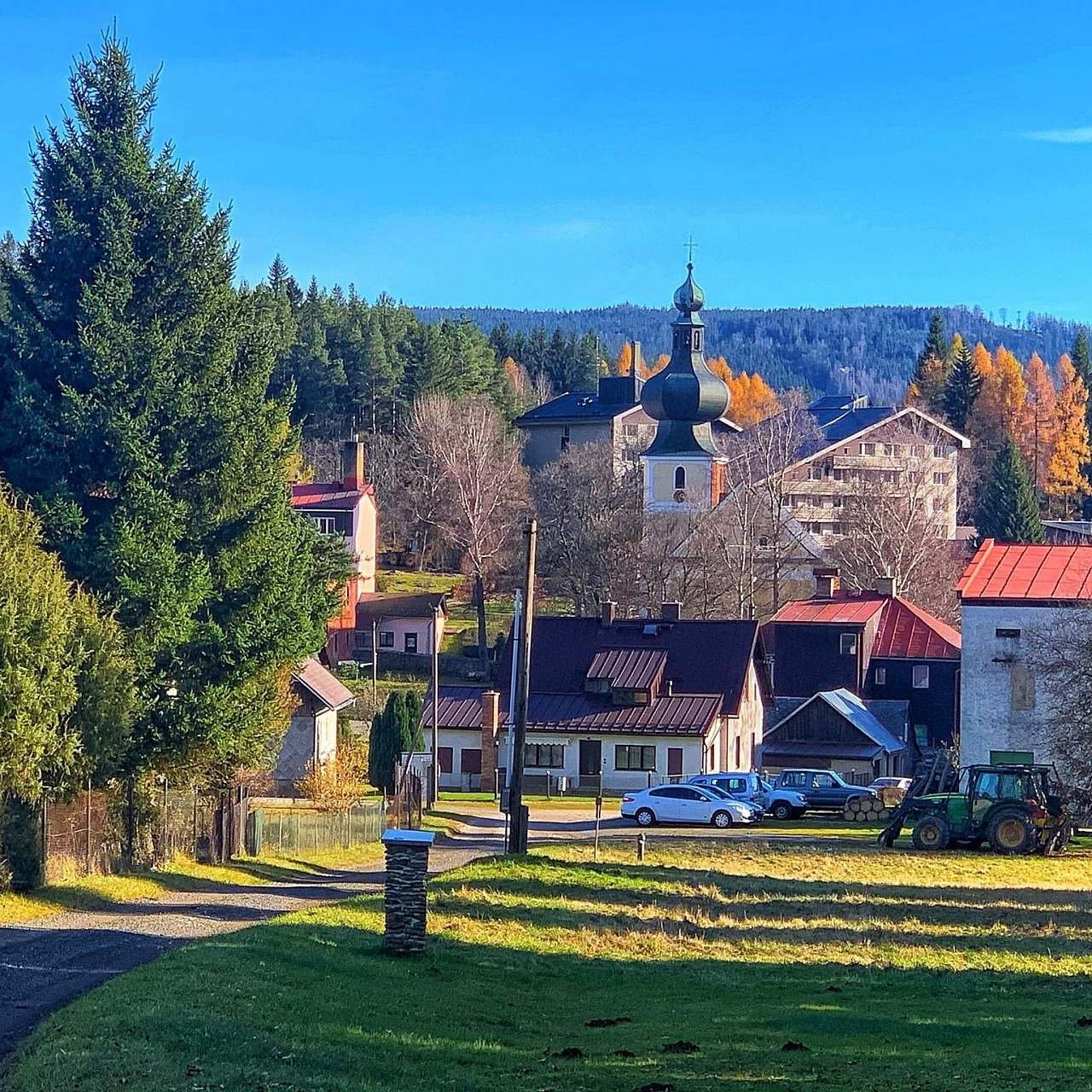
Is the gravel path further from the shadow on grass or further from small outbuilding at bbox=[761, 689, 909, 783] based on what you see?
small outbuilding at bbox=[761, 689, 909, 783]

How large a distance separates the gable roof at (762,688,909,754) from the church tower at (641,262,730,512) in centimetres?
3799

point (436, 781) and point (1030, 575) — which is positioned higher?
point (1030, 575)

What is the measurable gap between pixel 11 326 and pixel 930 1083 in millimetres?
25377

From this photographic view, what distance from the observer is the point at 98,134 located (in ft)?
108

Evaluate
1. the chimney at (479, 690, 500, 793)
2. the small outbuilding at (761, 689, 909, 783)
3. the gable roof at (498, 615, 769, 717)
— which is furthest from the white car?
the chimney at (479, 690, 500, 793)

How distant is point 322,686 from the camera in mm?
60188

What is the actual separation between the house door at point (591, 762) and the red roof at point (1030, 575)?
15.6 metres

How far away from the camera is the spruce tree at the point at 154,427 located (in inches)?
1249

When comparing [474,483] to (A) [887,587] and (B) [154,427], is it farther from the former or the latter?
(B) [154,427]

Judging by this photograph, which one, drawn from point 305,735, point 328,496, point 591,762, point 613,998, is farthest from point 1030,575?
point 328,496

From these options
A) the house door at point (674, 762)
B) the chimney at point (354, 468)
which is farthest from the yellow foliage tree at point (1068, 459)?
the house door at point (674, 762)

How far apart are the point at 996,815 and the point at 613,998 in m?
24.6

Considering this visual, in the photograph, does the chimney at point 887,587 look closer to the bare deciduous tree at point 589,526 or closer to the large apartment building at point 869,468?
the large apartment building at point 869,468

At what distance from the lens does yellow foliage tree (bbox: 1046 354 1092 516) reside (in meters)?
131
